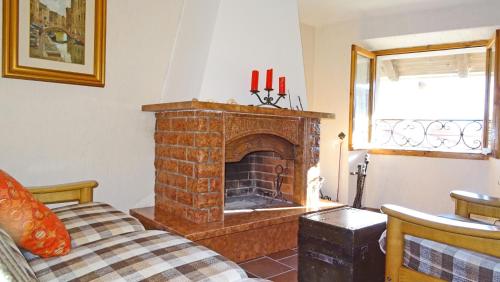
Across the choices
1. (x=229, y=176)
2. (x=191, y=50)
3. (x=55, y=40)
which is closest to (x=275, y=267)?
(x=229, y=176)

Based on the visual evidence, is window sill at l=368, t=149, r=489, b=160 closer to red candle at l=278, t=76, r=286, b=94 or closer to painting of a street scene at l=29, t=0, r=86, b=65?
red candle at l=278, t=76, r=286, b=94

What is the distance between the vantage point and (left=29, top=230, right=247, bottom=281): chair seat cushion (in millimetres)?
1301

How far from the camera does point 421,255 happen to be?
144 cm

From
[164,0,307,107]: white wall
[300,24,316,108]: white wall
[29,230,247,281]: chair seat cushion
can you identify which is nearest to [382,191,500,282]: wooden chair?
[29,230,247,281]: chair seat cushion

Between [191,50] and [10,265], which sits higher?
[191,50]

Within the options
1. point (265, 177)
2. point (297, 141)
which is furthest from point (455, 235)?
point (265, 177)

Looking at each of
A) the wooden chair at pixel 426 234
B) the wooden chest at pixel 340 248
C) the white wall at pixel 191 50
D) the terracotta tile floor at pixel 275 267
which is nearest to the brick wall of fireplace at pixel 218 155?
the white wall at pixel 191 50

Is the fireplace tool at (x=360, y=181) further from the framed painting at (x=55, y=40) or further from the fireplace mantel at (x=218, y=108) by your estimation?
the framed painting at (x=55, y=40)

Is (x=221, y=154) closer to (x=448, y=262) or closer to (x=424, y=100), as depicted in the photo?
(x=448, y=262)

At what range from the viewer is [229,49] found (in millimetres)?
2668

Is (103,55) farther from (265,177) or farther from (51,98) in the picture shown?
(265,177)

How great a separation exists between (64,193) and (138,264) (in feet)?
3.30

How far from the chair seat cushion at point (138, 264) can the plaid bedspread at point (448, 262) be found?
69 cm

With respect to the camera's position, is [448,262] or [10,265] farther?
[448,262]
